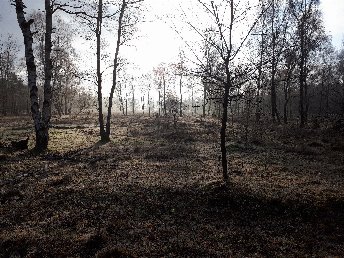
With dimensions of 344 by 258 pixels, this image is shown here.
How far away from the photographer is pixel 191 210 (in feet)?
28.0

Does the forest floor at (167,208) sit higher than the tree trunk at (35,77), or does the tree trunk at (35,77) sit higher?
the tree trunk at (35,77)

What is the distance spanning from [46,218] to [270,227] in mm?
5240

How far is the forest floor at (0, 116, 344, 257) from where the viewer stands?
688 cm

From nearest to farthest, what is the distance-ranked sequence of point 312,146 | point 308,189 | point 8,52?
point 308,189 → point 312,146 → point 8,52

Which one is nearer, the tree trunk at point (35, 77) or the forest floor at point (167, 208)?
the forest floor at point (167, 208)

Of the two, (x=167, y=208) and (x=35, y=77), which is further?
(x=35, y=77)

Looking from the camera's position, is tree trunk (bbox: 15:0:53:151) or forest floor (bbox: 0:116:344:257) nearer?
forest floor (bbox: 0:116:344:257)

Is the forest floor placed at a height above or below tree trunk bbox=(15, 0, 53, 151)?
below

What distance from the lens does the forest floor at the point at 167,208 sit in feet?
22.6

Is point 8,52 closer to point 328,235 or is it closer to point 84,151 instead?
point 84,151

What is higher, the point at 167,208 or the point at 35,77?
the point at 35,77

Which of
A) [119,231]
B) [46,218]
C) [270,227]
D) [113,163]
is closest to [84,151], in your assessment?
[113,163]

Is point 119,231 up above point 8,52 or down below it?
below

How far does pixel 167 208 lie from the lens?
8633 millimetres
